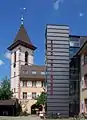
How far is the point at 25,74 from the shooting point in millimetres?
96812

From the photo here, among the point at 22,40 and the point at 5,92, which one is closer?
the point at 5,92

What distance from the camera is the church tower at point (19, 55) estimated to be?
97.9 m

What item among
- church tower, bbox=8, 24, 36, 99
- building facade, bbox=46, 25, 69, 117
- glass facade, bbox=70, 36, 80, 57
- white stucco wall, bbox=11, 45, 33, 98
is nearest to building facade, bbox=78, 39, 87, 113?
building facade, bbox=46, 25, 69, 117

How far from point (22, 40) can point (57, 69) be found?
162ft

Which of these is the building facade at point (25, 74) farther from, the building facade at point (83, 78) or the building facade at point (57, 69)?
the building facade at point (83, 78)

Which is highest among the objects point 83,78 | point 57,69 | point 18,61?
point 18,61

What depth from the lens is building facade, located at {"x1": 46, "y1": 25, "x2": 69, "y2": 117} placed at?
5403 centimetres

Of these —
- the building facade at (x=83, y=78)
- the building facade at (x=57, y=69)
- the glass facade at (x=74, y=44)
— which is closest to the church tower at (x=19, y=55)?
the glass facade at (x=74, y=44)

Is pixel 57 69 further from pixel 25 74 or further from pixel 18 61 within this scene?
pixel 18 61

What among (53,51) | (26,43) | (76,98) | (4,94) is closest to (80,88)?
(76,98)

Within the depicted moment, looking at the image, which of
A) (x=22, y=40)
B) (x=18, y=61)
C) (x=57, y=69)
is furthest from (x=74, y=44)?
(x=22, y=40)

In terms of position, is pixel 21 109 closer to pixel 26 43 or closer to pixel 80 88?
pixel 26 43

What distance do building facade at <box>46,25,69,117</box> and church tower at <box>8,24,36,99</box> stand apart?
4214cm

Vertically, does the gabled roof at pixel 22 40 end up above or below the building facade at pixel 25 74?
above
